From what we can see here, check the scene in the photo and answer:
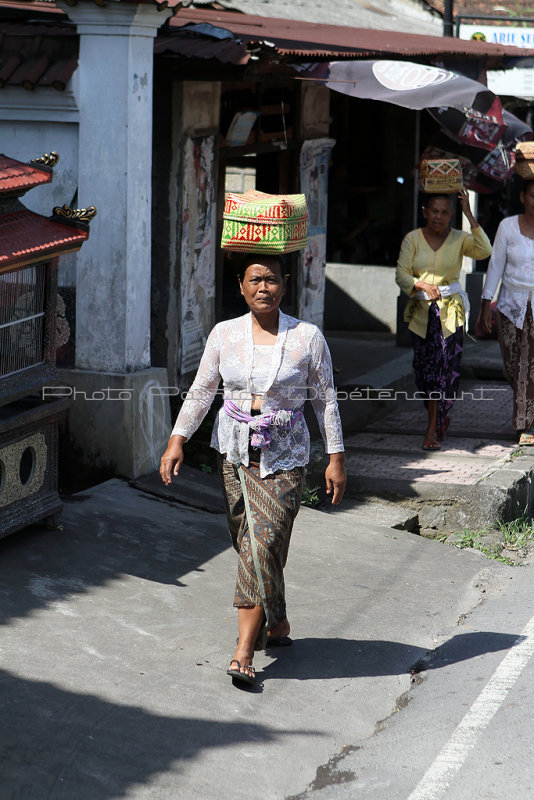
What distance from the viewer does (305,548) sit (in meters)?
7.07

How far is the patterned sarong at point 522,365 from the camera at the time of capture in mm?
9164

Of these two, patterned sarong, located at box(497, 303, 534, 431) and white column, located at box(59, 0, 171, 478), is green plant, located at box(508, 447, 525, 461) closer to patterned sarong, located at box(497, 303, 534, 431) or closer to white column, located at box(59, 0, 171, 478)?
patterned sarong, located at box(497, 303, 534, 431)

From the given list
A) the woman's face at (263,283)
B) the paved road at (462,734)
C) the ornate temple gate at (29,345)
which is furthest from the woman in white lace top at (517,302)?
the woman's face at (263,283)

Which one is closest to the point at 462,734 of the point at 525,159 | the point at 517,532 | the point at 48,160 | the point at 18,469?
the point at 18,469

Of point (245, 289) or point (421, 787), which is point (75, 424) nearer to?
point (245, 289)

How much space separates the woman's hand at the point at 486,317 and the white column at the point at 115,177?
2.89 meters

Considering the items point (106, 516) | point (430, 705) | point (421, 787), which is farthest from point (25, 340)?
point (421, 787)

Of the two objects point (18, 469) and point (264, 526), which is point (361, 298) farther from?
point (264, 526)

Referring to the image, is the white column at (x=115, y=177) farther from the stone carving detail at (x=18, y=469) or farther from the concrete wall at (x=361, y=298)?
the concrete wall at (x=361, y=298)

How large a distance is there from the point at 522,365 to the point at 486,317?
1.51 ft

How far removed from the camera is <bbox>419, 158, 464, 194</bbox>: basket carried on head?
28.6ft

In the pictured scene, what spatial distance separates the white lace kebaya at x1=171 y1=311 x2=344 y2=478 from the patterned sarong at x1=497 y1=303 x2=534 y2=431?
13.8ft

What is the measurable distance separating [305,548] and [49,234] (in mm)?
2372


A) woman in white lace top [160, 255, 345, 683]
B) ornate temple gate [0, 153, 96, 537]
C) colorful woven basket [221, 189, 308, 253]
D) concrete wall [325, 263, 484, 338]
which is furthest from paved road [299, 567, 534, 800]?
concrete wall [325, 263, 484, 338]
